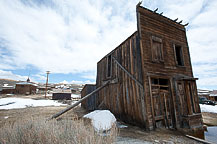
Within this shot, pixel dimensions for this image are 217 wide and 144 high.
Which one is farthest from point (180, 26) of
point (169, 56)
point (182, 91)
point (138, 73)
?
point (138, 73)

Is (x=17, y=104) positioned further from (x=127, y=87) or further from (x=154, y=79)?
(x=154, y=79)

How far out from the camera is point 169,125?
692cm

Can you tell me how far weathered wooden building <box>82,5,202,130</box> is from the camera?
6789 millimetres

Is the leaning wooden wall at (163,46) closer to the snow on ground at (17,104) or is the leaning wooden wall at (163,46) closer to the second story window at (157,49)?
the second story window at (157,49)

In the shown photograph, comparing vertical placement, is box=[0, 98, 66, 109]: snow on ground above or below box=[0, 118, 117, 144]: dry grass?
below

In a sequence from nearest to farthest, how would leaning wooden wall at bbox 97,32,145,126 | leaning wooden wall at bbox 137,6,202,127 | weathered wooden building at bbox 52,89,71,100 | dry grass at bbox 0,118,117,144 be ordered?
1. dry grass at bbox 0,118,117,144
2. leaning wooden wall at bbox 97,32,145,126
3. leaning wooden wall at bbox 137,6,202,127
4. weathered wooden building at bbox 52,89,71,100

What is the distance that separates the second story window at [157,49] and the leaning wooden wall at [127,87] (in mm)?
1303

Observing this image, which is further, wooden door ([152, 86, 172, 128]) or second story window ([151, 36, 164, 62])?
second story window ([151, 36, 164, 62])

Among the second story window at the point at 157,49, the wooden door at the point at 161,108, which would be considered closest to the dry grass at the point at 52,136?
the wooden door at the point at 161,108

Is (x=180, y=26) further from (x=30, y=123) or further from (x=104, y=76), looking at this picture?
(x=30, y=123)

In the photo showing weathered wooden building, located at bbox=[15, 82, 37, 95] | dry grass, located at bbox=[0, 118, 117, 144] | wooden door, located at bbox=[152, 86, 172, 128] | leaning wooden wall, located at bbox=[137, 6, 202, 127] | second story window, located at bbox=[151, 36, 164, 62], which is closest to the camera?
dry grass, located at bbox=[0, 118, 117, 144]

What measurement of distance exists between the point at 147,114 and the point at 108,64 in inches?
255

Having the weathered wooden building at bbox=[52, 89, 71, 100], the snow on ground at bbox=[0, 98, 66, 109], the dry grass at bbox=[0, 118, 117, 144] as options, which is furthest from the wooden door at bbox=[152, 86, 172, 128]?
the weathered wooden building at bbox=[52, 89, 71, 100]

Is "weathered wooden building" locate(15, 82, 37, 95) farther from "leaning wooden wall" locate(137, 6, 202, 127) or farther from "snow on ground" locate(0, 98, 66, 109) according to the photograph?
"leaning wooden wall" locate(137, 6, 202, 127)
